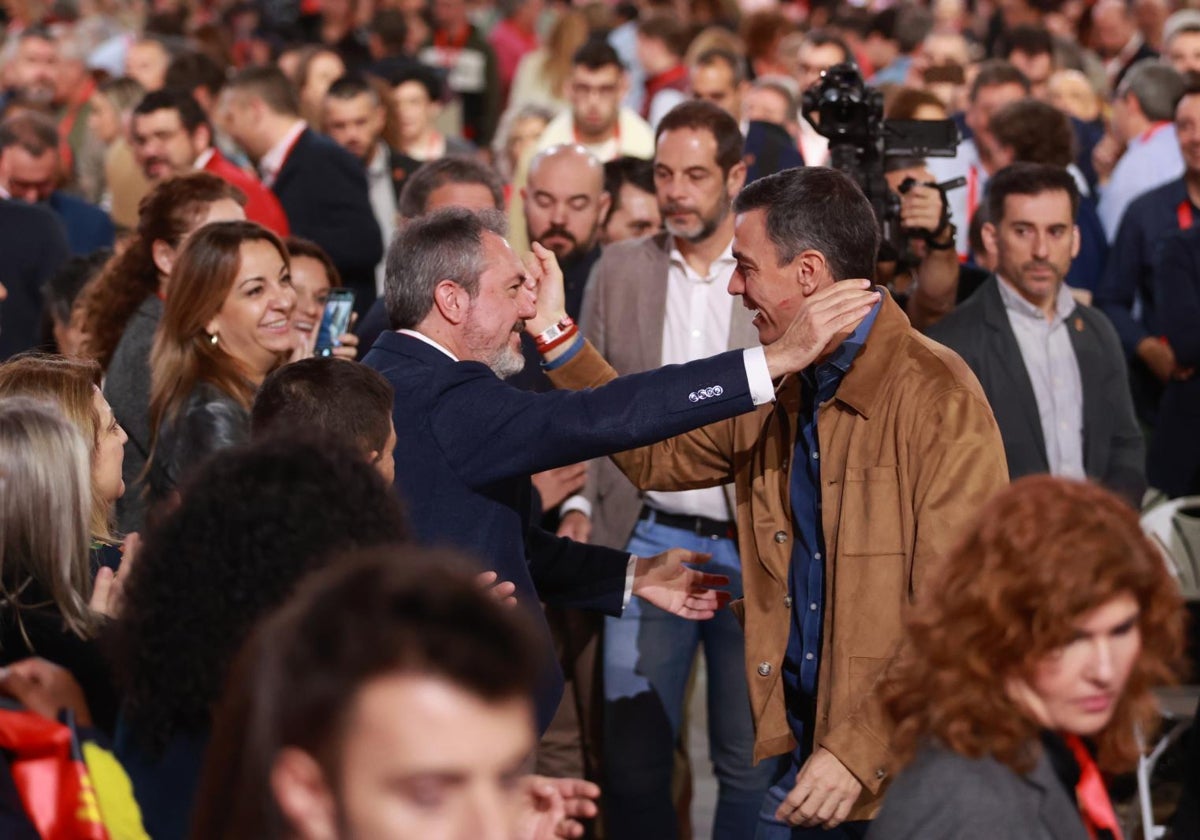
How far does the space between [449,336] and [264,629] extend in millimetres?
2077

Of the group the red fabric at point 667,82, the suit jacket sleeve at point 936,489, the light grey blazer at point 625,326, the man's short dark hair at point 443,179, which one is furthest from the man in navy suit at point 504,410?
the red fabric at point 667,82

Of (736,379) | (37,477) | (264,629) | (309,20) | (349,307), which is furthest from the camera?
(309,20)

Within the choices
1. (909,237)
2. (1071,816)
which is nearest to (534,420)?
(1071,816)

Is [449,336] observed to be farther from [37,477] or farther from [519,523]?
[37,477]

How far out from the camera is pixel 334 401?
3.62 meters

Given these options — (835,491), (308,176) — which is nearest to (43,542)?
(835,491)

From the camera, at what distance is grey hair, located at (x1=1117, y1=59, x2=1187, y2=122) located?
910 centimetres

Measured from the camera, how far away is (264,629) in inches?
83.3

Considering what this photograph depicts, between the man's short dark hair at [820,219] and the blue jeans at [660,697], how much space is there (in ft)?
5.56

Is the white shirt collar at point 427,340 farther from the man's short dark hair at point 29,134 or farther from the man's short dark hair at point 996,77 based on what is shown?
the man's short dark hair at point 996,77

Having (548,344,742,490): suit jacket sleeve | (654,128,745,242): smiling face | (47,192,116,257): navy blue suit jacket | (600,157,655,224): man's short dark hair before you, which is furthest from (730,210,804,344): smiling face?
(47,192,116,257): navy blue suit jacket

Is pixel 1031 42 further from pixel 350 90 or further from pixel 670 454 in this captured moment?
pixel 670 454

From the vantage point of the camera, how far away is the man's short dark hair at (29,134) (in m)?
8.37

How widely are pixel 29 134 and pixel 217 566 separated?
6412 millimetres
